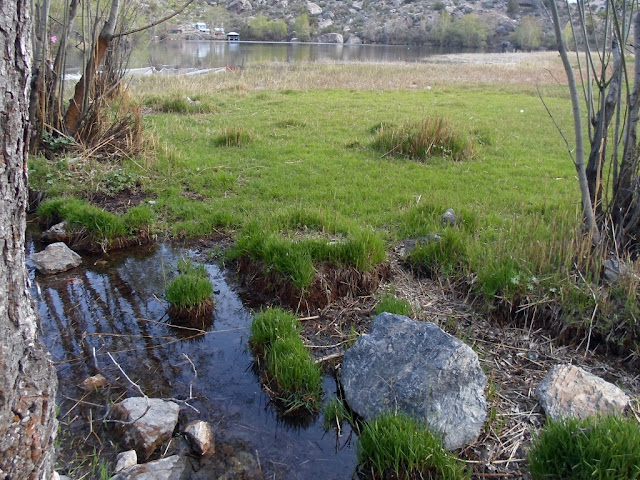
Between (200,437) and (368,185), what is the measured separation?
4.93 m

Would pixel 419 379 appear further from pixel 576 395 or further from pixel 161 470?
pixel 161 470

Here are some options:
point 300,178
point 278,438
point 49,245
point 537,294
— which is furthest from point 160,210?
point 537,294

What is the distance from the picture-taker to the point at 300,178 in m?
7.81

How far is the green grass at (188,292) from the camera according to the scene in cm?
480

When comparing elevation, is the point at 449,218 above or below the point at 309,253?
above

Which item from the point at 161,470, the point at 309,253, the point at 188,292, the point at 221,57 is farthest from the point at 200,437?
the point at 221,57

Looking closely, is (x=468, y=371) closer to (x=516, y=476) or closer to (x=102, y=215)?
(x=516, y=476)

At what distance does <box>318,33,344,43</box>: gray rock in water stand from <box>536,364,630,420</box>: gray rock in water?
10476 centimetres

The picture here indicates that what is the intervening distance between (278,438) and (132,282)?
2.72 meters

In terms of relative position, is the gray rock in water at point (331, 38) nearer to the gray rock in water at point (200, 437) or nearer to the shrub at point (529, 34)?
the shrub at point (529, 34)

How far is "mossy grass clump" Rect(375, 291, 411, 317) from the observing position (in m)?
4.53

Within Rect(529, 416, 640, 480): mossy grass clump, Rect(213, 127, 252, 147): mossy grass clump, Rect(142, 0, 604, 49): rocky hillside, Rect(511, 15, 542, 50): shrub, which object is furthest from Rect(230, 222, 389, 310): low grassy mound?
Rect(511, 15, 542, 50): shrub

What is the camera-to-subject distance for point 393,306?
15.0ft

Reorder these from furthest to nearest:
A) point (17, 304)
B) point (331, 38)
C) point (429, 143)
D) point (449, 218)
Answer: point (331, 38)
point (429, 143)
point (449, 218)
point (17, 304)
